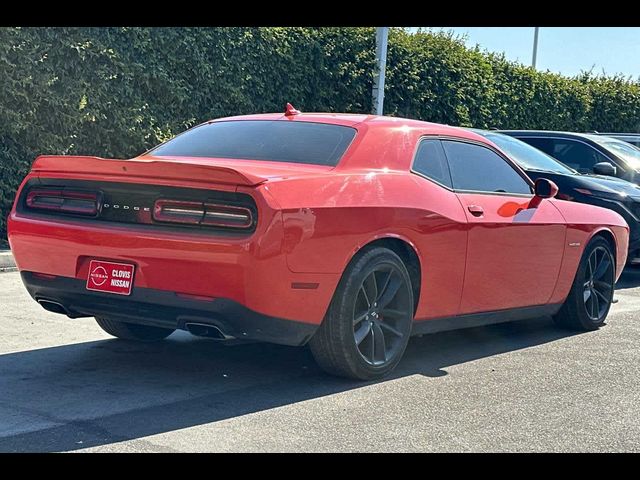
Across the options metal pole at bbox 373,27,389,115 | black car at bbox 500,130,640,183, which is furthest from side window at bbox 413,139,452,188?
metal pole at bbox 373,27,389,115

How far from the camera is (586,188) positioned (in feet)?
33.5

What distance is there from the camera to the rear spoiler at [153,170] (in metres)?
4.94

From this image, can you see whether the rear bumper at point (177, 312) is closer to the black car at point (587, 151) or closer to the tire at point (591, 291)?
the tire at point (591, 291)

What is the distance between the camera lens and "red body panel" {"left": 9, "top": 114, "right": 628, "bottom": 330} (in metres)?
4.91

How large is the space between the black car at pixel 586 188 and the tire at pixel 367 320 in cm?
476

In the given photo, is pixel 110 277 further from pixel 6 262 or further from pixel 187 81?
pixel 187 81

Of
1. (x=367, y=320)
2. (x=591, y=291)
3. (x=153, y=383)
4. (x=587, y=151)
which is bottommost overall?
(x=153, y=383)

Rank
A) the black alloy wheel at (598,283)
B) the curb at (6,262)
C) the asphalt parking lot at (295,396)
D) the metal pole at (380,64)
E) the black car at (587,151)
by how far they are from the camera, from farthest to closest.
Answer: the metal pole at (380,64), the black car at (587,151), the curb at (6,262), the black alloy wheel at (598,283), the asphalt parking lot at (295,396)

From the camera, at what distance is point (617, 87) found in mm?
23859

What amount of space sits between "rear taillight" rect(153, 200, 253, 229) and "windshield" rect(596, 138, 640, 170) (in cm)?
842

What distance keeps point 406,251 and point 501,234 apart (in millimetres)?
917

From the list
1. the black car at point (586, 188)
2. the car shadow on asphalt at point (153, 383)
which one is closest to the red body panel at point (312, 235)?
the car shadow on asphalt at point (153, 383)

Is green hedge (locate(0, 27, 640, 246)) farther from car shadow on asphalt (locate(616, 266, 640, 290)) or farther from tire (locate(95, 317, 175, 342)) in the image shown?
car shadow on asphalt (locate(616, 266, 640, 290))

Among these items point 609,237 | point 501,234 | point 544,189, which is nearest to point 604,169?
point 609,237
